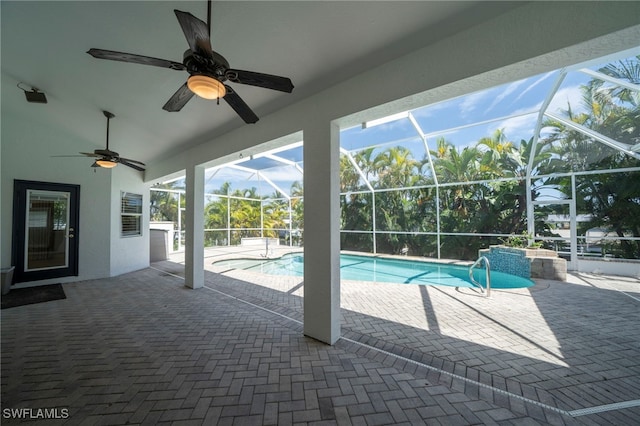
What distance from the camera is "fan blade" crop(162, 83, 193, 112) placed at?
2289mm

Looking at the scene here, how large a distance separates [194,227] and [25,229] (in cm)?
372

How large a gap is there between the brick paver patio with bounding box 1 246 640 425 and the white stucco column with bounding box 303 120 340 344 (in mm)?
317

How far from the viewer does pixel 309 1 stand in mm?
2092

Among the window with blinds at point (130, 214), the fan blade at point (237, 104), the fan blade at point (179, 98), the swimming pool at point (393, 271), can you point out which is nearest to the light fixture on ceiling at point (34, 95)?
the window with blinds at point (130, 214)

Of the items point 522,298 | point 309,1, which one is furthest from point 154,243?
Answer: point 522,298

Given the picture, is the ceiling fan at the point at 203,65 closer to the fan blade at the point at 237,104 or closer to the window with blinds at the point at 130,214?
the fan blade at the point at 237,104

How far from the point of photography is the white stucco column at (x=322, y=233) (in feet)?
9.78

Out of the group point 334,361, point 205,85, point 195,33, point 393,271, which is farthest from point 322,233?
point 393,271

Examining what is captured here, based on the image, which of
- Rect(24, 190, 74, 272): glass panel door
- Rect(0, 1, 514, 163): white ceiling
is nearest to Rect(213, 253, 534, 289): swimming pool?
Rect(24, 190, 74, 272): glass panel door

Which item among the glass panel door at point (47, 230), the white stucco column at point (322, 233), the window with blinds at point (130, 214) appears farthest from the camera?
the window with blinds at point (130, 214)

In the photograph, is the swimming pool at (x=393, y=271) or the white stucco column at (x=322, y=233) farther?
the swimming pool at (x=393, y=271)

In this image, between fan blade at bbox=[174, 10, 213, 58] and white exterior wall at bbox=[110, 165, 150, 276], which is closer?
fan blade at bbox=[174, 10, 213, 58]

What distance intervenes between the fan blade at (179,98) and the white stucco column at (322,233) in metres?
1.38

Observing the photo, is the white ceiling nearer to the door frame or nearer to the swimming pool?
the door frame
